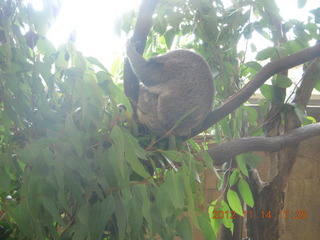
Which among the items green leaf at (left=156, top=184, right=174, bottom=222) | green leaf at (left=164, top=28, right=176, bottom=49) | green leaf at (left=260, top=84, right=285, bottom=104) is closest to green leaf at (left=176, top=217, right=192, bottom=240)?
green leaf at (left=156, top=184, right=174, bottom=222)

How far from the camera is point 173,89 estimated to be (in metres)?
2.36

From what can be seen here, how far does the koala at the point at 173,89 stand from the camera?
211cm

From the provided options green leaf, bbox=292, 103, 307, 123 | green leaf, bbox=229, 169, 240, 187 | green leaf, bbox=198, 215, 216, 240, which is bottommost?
green leaf, bbox=229, 169, 240, 187

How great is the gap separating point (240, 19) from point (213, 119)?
644 mm

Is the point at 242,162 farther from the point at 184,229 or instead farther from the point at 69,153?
the point at 69,153

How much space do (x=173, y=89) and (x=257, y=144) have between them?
2.32 feet

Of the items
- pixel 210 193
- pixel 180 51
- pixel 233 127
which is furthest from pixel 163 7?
pixel 210 193

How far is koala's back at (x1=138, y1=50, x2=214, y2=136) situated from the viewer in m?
2.11

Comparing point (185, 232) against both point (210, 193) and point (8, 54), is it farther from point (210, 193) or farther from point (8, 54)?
point (210, 193)

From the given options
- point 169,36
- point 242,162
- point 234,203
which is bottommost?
point 234,203

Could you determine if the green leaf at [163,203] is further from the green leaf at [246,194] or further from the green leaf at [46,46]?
the green leaf at [246,194]

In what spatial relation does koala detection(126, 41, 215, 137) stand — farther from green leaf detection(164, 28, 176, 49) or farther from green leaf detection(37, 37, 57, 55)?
green leaf detection(37, 37, 57, 55)

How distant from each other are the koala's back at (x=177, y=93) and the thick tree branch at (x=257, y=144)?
0.91ft

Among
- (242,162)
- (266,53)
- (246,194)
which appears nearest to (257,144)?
(242,162)
